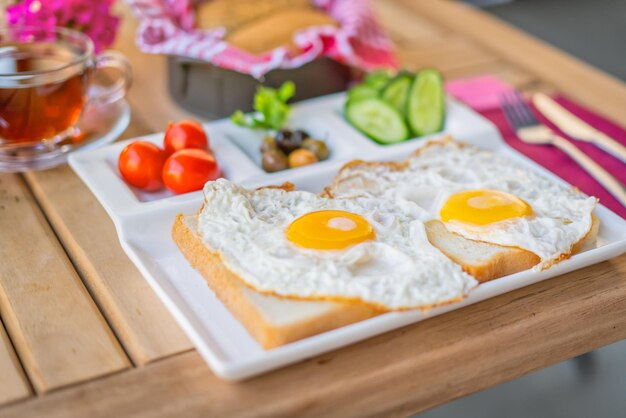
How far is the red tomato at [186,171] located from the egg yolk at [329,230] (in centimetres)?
39

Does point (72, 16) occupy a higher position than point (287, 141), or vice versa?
point (72, 16)

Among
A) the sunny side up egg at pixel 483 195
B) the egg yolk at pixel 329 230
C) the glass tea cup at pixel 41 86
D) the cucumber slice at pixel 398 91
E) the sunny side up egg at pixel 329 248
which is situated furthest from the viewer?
the cucumber slice at pixel 398 91

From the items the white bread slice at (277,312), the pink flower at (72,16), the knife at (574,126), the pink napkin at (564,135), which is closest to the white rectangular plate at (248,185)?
the white bread slice at (277,312)

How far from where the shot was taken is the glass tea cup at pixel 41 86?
201 centimetres

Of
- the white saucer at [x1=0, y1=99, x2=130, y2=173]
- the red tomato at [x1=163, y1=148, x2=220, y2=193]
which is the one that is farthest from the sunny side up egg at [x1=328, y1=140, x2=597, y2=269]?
the white saucer at [x1=0, y1=99, x2=130, y2=173]

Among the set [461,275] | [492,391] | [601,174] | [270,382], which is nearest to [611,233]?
[601,174]

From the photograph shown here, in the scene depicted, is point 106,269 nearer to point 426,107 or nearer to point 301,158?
point 301,158

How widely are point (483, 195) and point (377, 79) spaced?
2.68ft

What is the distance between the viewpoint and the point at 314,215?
164cm

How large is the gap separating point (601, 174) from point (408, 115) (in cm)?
56

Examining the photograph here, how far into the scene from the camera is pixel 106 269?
1708 millimetres

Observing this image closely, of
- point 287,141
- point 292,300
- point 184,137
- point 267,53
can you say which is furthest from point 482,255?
point 267,53

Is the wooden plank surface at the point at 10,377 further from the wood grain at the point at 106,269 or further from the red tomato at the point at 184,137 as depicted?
the red tomato at the point at 184,137

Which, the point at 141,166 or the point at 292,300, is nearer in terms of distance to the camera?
the point at 292,300
